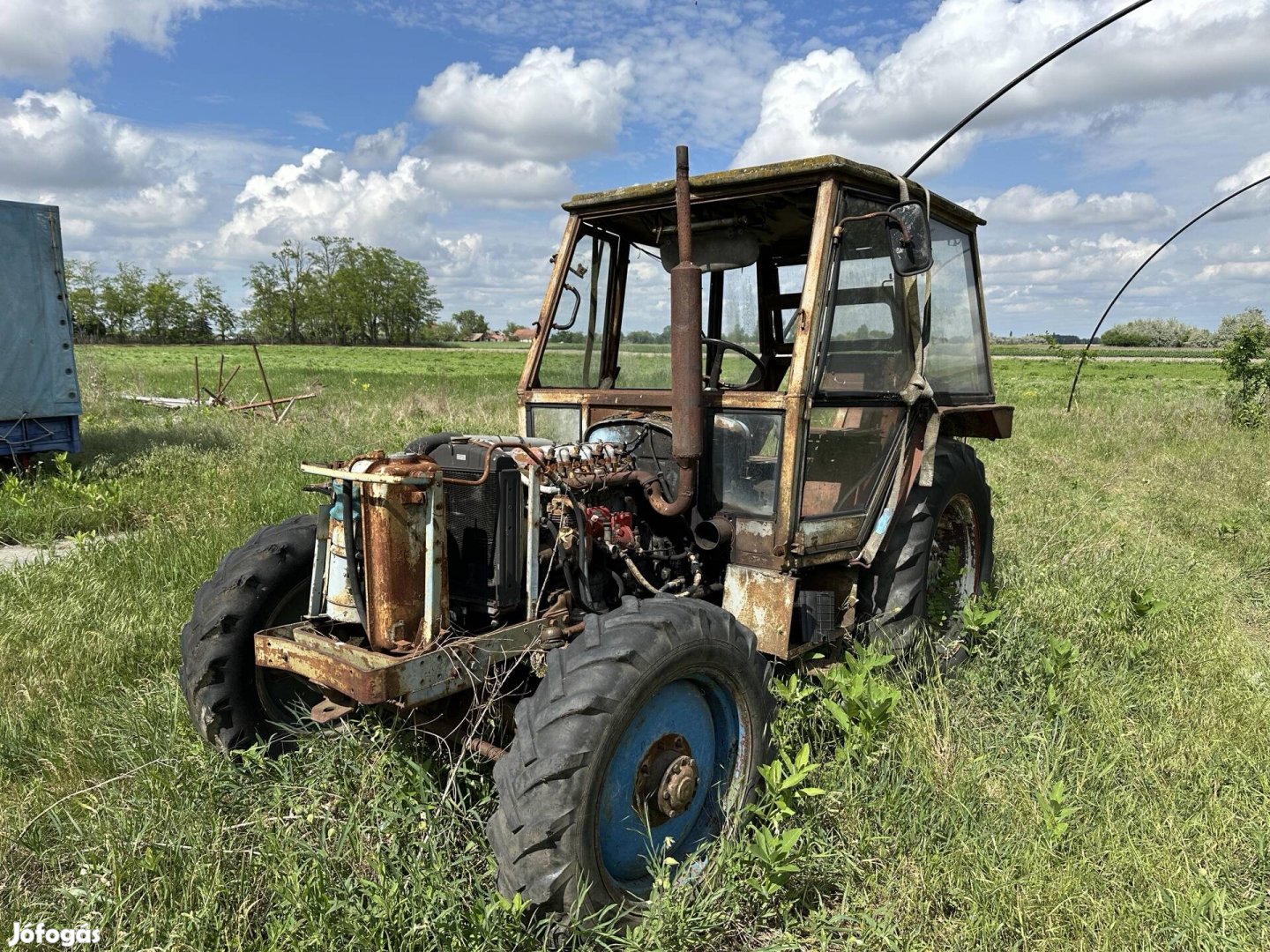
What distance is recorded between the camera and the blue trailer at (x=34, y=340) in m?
8.12

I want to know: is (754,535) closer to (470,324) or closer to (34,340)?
(34,340)

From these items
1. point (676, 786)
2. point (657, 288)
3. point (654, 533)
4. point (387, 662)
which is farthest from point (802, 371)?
point (387, 662)

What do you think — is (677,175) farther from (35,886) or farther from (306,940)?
(35,886)

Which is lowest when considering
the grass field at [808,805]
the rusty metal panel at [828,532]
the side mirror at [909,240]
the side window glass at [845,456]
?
the grass field at [808,805]

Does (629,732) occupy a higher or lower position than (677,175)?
lower

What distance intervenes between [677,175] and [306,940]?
2.47 m

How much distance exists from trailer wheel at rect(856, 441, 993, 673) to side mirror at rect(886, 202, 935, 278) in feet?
3.75

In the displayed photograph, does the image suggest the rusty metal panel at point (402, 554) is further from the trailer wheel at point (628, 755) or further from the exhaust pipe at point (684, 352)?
the exhaust pipe at point (684, 352)

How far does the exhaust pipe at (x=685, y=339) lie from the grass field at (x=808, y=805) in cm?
92

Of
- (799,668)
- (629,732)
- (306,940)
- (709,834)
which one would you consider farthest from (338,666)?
(799,668)

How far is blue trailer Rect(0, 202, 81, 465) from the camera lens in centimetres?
812

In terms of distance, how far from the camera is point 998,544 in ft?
19.7

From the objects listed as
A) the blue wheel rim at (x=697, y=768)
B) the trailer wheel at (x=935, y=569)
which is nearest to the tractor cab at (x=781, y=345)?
the trailer wheel at (x=935, y=569)

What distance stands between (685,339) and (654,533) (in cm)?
A: 81
